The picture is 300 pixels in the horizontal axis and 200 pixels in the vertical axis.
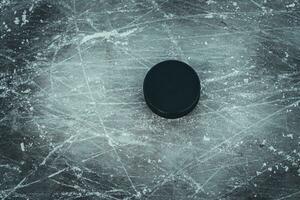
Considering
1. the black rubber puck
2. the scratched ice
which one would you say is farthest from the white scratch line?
the black rubber puck

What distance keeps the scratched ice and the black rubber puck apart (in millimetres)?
75

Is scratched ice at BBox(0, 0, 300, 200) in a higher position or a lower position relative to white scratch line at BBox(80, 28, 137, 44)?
lower

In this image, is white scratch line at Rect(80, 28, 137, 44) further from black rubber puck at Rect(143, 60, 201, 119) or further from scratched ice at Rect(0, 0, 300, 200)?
black rubber puck at Rect(143, 60, 201, 119)

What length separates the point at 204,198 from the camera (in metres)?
1.27

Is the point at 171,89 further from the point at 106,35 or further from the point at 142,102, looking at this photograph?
the point at 106,35

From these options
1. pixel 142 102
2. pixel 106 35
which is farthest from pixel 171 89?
pixel 106 35

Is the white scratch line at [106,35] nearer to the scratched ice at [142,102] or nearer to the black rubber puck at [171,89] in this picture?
the scratched ice at [142,102]

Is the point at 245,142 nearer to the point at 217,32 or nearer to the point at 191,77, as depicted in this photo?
the point at 191,77

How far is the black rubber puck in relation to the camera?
125 cm

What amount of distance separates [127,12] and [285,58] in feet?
1.95

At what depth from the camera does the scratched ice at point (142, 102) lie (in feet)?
4.20

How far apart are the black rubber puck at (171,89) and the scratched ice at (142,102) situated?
8 cm

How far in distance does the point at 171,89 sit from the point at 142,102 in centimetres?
13

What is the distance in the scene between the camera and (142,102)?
1.34 metres
